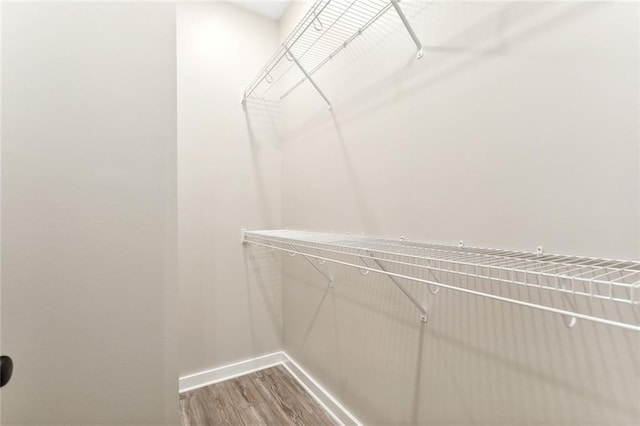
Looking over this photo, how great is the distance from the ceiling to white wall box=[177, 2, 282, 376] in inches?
1.9

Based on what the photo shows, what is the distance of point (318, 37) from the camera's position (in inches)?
57.1

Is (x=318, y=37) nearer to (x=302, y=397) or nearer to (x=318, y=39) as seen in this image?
(x=318, y=39)

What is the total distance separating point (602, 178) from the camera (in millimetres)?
655

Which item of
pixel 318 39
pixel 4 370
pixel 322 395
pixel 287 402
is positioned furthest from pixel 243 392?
pixel 318 39

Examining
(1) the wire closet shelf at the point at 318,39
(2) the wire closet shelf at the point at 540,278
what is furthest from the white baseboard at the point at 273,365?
(1) the wire closet shelf at the point at 318,39

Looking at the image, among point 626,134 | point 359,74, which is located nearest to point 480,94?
point 626,134

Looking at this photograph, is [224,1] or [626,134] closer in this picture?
[626,134]

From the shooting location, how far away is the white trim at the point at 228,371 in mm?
1827

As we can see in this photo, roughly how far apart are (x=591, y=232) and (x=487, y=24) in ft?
2.25

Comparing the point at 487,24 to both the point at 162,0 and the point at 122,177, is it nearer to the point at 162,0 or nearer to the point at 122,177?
the point at 162,0

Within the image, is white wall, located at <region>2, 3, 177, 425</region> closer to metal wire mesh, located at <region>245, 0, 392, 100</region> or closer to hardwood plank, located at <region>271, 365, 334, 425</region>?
metal wire mesh, located at <region>245, 0, 392, 100</region>

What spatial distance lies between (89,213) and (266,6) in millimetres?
2017

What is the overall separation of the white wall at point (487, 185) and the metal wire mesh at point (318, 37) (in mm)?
75

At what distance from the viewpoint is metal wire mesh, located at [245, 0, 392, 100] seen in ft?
3.83
